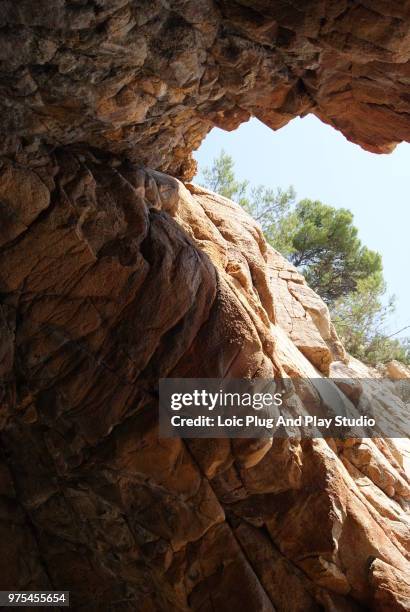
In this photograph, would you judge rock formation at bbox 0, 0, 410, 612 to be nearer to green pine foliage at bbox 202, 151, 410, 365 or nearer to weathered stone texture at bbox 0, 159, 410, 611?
weathered stone texture at bbox 0, 159, 410, 611

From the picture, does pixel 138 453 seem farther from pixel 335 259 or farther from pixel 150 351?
pixel 335 259

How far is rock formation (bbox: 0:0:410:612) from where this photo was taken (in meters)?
5.70

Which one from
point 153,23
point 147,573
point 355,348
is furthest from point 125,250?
point 355,348

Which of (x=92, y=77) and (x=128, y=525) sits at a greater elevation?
(x=92, y=77)

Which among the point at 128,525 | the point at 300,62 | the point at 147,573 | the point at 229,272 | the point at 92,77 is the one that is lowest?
the point at 147,573

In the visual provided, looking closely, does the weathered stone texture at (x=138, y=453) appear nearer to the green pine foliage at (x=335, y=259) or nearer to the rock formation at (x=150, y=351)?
the rock formation at (x=150, y=351)

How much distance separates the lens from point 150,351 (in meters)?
7.02

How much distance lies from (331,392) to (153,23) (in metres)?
7.67

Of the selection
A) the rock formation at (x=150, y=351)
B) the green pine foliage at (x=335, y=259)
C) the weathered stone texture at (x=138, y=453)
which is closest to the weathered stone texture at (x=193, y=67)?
the rock formation at (x=150, y=351)

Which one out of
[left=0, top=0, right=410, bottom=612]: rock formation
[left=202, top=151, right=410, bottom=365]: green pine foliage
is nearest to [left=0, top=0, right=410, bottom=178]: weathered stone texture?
[left=0, top=0, right=410, bottom=612]: rock formation

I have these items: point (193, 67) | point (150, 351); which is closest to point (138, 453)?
point (150, 351)

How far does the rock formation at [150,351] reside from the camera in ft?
18.7

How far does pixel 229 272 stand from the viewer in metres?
9.11

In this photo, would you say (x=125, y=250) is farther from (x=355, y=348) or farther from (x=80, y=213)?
(x=355, y=348)
